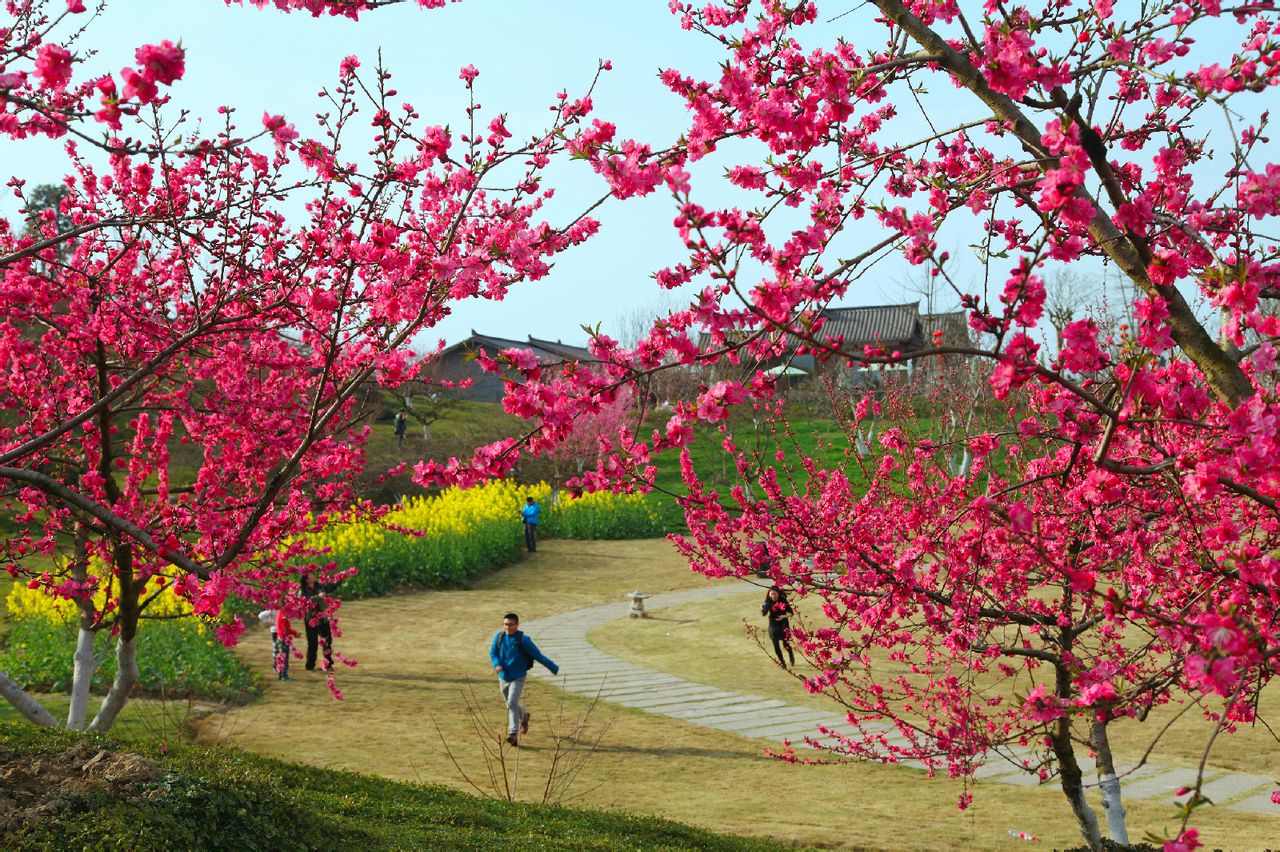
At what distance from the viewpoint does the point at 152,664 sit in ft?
40.1

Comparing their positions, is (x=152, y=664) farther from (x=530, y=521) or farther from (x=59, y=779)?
(x=530, y=521)

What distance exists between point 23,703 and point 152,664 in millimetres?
6056

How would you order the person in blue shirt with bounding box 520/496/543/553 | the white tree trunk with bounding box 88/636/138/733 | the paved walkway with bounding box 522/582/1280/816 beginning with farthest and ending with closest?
1. the person in blue shirt with bounding box 520/496/543/553
2. the paved walkway with bounding box 522/582/1280/816
3. the white tree trunk with bounding box 88/636/138/733

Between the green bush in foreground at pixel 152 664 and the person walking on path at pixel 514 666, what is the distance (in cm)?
346

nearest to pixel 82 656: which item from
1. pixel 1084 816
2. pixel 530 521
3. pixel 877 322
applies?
pixel 1084 816

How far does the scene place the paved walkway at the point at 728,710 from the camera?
29.5 feet

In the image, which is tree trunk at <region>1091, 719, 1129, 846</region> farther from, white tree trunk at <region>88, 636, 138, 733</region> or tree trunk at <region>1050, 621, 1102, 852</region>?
white tree trunk at <region>88, 636, 138, 733</region>

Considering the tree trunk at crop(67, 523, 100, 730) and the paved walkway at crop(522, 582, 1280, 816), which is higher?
the tree trunk at crop(67, 523, 100, 730)

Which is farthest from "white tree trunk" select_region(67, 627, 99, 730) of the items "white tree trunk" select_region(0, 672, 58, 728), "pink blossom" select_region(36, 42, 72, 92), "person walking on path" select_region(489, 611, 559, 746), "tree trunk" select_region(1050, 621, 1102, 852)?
"tree trunk" select_region(1050, 621, 1102, 852)

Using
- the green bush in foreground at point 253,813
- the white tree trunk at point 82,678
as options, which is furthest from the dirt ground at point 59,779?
the white tree trunk at point 82,678

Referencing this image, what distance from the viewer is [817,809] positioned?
8656 millimetres

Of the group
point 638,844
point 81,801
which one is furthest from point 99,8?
Result: point 638,844

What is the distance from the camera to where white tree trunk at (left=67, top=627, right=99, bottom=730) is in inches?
294

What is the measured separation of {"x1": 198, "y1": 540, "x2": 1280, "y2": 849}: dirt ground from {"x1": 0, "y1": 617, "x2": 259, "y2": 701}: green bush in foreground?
0.56m
